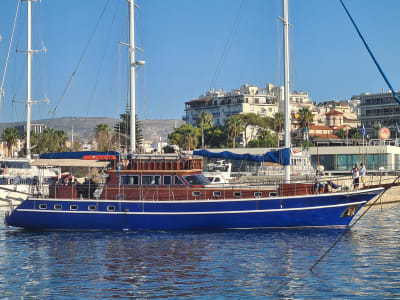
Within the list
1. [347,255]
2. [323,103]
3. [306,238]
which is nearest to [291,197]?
[306,238]

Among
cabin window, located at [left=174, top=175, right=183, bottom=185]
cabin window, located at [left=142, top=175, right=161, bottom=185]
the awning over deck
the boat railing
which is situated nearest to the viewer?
the boat railing

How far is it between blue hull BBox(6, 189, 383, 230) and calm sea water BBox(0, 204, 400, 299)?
35.0 inches

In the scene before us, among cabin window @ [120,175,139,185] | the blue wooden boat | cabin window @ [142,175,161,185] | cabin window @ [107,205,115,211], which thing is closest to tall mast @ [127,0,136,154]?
the blue wooden boat

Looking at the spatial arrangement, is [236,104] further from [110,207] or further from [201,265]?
[201,265]

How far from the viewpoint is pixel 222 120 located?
492ft

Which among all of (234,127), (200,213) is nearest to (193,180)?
(200,213)

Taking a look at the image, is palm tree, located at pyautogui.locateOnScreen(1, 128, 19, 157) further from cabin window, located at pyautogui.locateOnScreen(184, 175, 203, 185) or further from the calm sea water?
cabin window, located at pyautogui.locateOnScreen(184, 175, 203, 185)

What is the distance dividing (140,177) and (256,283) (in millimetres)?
16025

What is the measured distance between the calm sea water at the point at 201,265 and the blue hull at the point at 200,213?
890 mm

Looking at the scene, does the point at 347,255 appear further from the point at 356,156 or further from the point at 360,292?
the point at 356,156

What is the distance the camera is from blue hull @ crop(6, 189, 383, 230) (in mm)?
34125

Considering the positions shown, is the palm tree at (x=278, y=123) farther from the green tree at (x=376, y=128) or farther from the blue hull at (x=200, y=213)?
the blue hull at (x=200, y=213)

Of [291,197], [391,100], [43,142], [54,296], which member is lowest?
[54,296]

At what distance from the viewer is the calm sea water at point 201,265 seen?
20.1m
